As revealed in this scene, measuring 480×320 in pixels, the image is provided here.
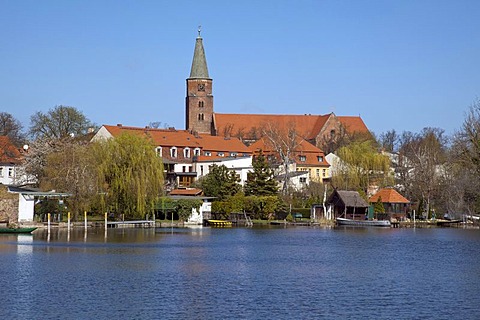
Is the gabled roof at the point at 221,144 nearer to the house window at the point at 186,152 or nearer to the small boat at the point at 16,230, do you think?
the house window at the point at 186,152

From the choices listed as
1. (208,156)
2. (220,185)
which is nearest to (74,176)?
(220,185)

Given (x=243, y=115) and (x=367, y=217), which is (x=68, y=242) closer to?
(x=367, y=217)

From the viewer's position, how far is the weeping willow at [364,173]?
86.4 metres

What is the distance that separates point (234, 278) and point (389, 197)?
4886cm

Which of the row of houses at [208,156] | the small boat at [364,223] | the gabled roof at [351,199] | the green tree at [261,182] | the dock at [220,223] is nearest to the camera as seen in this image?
the dock at [220,223]

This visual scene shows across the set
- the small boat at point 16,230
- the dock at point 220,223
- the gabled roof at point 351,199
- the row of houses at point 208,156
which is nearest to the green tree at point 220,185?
the dock at point 220,223

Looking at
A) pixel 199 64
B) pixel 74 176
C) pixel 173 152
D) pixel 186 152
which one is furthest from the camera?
pixel 199 64

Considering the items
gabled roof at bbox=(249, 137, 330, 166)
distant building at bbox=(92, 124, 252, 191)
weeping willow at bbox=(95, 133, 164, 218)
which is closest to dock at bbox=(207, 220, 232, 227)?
weeping willow at bbox=(95, 133, 164, 218)

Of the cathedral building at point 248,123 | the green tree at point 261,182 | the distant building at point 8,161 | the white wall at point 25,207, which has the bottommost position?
the white wall at point 25,207

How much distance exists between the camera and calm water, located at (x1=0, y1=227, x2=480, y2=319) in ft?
84.6

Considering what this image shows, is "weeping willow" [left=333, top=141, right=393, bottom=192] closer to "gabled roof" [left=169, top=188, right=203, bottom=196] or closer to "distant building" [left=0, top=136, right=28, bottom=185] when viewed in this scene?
"gabled roof" [left=169, top=188, right=203, bottom=196]

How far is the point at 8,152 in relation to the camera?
293 ft

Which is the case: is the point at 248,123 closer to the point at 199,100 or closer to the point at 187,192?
the point at 199,100

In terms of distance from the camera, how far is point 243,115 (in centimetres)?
13050
